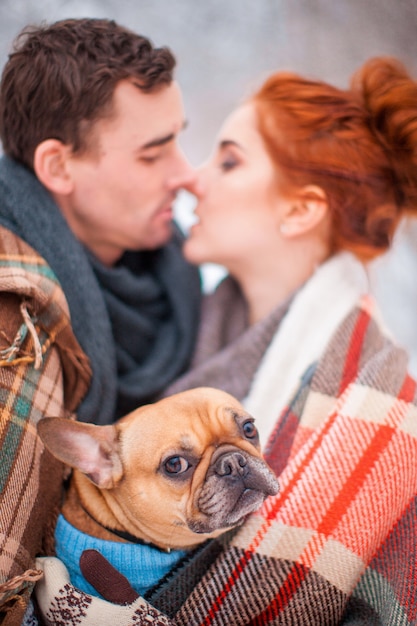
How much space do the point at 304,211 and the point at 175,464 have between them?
81 cm

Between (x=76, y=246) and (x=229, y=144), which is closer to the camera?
Result: (x=76, y=246)

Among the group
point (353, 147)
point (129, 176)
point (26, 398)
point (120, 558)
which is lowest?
point (120, 558)

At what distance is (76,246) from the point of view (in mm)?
1191

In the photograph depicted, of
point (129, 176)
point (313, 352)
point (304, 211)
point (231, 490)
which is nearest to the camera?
point (231, 490)

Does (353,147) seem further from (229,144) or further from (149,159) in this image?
(149,159)

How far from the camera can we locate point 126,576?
88 centimetres

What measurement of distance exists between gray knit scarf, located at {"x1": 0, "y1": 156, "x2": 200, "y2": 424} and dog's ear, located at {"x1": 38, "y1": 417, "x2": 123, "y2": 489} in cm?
20

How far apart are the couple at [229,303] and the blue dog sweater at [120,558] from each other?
36 millimetres

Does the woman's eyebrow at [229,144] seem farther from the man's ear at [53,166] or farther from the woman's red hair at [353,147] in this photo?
the man's ear at [53,166]

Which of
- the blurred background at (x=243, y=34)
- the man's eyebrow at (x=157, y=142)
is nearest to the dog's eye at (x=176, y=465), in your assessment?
the man's eyebrow at (x=157, y=142)

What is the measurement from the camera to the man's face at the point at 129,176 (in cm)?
123

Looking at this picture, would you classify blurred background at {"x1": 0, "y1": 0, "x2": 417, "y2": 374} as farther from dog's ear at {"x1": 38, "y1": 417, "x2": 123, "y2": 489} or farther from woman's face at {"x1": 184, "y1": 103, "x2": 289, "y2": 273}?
dog's ear at {"x1": 38, "y1": 417, "x2": 123, "y2": 489}

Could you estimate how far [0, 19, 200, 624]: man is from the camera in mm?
905

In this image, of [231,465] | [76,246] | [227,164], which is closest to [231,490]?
[231,465]
